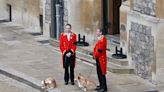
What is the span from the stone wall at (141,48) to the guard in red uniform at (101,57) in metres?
1.62

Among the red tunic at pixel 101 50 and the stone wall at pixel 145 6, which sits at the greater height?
the stone wall at pixel 145 6

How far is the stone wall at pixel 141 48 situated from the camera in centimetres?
1806

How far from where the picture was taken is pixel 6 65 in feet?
66.9

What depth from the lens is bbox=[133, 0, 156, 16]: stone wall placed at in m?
17.9

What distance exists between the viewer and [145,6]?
18.3 meters

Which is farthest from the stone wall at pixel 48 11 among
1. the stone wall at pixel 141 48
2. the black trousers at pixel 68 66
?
the black trousers at pixel 68 66

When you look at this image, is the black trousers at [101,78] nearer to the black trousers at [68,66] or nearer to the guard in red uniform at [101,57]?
the guard in red uniform at [101,57]

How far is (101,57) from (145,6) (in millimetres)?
2347

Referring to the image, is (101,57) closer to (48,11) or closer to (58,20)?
(58,20)

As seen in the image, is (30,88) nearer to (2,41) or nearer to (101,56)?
(101,56)

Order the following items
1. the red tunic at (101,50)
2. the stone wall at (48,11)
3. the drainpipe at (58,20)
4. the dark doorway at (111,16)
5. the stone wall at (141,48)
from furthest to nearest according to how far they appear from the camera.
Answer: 1. the stone wall at (48,11)
2. the drainpipe at (58,20)
3. the dark doorway at (111,16)
4. the stone wall at (141,48)
5. the red tunic at (101,50)

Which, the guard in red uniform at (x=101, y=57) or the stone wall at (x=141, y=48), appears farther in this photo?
the stone wall at (x=141, y=48)

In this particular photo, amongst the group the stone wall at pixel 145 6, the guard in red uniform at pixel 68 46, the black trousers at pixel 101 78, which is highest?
the stone wall at pixel 145 6

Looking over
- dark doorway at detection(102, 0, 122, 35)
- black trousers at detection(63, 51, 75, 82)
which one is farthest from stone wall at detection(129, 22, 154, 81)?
dark doorway at detection(102, 0, 122, 35)
